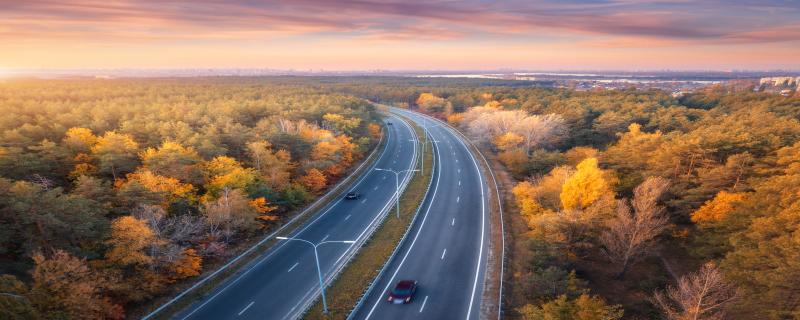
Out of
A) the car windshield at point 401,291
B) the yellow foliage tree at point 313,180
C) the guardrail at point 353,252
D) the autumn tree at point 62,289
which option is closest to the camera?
the autumn tree at point 62,289

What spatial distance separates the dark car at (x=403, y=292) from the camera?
29797mm

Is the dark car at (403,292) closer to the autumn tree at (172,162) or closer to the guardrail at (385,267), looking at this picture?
the guardrail at (385,267)

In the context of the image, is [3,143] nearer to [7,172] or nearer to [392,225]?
[7,172]

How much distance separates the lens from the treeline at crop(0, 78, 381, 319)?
23781 mm

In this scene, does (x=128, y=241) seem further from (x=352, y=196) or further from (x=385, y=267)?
(x=352, y=196)

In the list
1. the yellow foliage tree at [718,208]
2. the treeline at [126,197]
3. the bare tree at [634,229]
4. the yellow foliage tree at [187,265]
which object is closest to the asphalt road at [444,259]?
the bare tree at [634,229]

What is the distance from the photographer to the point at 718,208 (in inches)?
1385

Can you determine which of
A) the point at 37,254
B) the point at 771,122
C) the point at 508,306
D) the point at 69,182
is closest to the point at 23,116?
the point at 69,182

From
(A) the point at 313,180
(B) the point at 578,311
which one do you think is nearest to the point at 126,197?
(A) the point at 313,180

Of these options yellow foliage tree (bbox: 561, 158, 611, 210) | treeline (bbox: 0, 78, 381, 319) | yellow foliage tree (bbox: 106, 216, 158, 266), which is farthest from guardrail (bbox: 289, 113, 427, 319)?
yellow foliage tree (bbox: 561, 158, 611, 210)

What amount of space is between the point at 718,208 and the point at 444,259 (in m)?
26.8

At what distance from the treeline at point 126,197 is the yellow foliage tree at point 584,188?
109ft

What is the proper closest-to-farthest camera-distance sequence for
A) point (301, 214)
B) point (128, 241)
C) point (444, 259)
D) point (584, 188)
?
1. point (128, 241)
2. point (444, 259)
3. point (584, 188)
4. point (301, 214)

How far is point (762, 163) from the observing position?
38656mm
